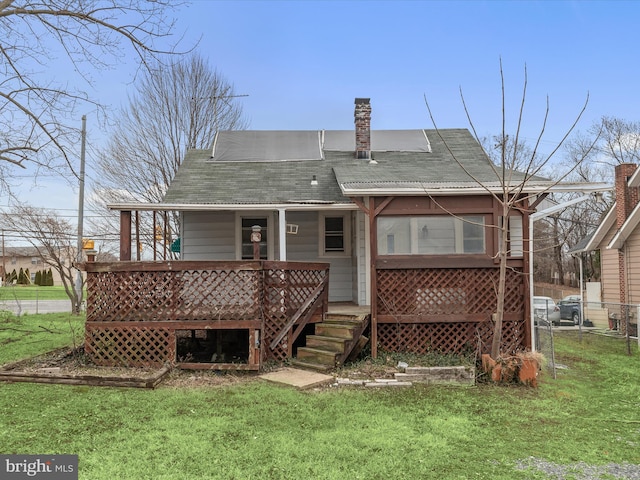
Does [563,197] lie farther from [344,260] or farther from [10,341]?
[10,341]

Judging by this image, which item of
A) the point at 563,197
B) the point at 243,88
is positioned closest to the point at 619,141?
the point at 563,197

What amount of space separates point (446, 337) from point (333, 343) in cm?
209

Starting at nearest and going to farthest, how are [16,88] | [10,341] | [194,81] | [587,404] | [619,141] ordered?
[587,404] → [16,88] → [10,341] → [194,81] → [619,141]

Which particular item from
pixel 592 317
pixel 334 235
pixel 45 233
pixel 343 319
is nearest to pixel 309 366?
pixel 343 319

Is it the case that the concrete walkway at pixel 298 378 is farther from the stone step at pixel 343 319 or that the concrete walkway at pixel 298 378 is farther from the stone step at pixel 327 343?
the stone step at pixel 343 319

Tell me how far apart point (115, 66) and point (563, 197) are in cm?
3285

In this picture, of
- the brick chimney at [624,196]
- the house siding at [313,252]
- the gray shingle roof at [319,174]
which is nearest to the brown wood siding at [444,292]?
the gray shingle roof at [319,174]

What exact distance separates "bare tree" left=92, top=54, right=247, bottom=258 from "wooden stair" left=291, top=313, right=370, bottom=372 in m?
12.6

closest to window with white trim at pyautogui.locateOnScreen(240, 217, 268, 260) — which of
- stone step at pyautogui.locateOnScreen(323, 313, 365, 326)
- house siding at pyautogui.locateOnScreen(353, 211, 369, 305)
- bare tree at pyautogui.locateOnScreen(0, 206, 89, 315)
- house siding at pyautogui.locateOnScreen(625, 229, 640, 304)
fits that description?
house siding at pyautogui.locateOnScreen(353, 211, 369, 305)

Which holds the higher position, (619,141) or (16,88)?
(619,141)

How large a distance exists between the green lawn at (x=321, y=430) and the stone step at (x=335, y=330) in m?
1.57

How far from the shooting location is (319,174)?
1108 centimetres

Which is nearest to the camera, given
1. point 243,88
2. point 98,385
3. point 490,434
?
point 490,434

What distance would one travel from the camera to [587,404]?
19.6ft
